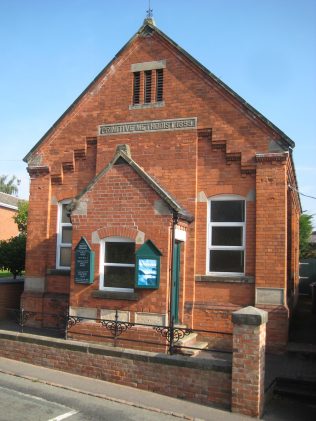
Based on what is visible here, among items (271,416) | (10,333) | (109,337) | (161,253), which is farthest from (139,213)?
(271,416)

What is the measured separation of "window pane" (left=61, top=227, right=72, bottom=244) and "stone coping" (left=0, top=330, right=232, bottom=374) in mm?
3920

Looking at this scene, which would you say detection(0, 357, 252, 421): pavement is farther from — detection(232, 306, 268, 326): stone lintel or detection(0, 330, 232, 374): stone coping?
detection(232, 306, 268, 326): stone lintel

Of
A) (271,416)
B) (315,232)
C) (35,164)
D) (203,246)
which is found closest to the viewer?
(271,416)

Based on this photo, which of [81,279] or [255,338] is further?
[81,279]

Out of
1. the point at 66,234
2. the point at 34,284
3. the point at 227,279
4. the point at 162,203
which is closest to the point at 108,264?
the point at 162,203

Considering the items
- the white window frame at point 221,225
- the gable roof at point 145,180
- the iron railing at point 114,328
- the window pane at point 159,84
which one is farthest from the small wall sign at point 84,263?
the window pane at point 159,84

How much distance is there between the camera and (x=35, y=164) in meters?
14.7

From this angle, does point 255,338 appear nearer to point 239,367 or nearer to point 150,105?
point 239,367

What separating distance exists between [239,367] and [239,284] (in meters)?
4.25

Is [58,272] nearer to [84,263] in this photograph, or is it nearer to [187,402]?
[84,263]

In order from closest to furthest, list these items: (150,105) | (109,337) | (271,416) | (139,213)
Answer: (271,416) → (109,337) → (139,213) → (150,105)

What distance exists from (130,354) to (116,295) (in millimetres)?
2354

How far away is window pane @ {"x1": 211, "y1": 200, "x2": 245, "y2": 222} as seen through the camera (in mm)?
12312

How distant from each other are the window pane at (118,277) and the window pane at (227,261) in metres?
2.35
